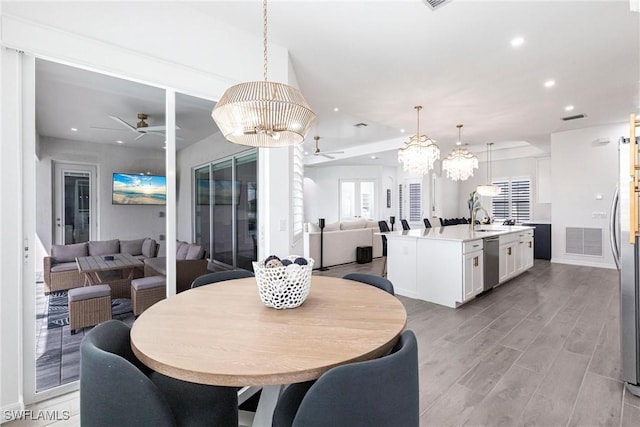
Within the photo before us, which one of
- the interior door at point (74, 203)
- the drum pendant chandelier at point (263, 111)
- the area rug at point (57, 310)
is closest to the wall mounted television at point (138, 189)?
the interior door at point (74, 203)

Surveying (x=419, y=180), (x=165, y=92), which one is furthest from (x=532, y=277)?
(x=165, y=92)

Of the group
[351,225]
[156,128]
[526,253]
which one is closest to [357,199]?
[351,225]

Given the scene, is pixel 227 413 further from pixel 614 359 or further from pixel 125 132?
pixel 614 359

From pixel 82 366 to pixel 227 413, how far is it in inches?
22.9

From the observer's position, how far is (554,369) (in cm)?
228

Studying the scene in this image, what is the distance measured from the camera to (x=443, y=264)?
12.4 feet

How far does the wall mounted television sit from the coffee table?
1.52ft

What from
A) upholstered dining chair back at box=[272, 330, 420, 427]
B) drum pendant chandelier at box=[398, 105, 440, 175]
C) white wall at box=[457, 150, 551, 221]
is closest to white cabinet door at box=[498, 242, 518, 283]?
A: drum pendant chandelier at box=[398, 105, 440, 175]

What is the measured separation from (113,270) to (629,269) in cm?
389

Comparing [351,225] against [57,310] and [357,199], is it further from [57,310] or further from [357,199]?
[57,310]

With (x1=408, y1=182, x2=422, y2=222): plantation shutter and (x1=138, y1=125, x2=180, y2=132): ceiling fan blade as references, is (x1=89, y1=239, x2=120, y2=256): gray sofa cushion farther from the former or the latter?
(x1=408, y1=182, x2=422, y2=222): plantation shutter

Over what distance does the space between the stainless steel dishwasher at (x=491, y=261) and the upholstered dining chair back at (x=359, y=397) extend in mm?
3717

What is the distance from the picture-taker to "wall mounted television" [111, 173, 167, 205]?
238 centimetres

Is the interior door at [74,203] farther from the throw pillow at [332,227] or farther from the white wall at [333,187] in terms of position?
the white wall at [333,187]
